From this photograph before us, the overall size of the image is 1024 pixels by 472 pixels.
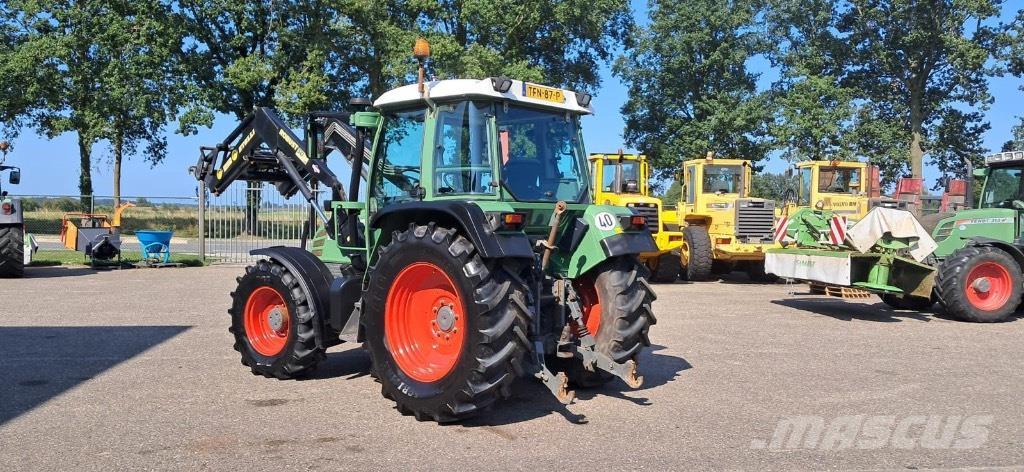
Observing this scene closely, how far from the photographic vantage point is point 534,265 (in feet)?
19.5

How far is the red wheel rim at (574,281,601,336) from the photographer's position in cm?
656

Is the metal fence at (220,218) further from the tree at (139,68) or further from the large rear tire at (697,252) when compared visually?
the large rear tire at (697,252)

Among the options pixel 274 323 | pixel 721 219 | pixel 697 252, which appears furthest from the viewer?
pixel 721 219

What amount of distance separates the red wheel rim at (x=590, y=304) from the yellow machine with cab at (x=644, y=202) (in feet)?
31.1

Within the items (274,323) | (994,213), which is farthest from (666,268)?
(274,323)

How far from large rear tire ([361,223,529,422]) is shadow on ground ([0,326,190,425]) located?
2659mm

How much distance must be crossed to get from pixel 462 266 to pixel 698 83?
32694 millimetres

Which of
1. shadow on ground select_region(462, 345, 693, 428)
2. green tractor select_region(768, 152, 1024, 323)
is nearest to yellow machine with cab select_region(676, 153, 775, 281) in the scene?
green tractor select_region(768, 152, 1024, 323)

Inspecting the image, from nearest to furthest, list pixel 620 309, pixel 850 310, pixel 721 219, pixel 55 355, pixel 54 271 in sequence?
pixel 620 309 < pixel 55 355 < pixel 850 310 < pixel 721 219 < pixel 54 271

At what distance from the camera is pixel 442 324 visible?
5863 millimetres

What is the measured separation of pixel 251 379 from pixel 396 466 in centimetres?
281

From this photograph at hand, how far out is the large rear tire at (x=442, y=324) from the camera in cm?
537

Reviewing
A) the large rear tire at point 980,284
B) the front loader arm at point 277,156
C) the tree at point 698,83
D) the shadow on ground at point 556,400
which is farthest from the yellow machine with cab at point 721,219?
the tree at point 698,83

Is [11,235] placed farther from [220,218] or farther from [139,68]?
[139,68]
